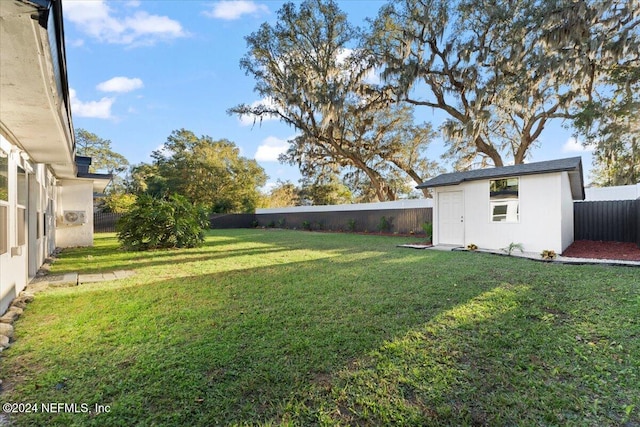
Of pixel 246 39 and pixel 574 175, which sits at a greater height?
pixel 246 39

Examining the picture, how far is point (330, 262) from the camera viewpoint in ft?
20.9

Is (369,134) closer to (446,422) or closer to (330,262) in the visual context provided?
(330,262)

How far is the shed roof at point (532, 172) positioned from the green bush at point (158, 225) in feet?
23.5

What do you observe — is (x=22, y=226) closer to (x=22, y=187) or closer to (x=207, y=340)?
(x=22, y=187)

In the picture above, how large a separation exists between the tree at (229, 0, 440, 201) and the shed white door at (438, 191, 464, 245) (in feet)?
23.3

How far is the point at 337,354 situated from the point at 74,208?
10.7 metres

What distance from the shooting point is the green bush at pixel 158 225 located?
8.41 m

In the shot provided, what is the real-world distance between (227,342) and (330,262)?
3.96 meters

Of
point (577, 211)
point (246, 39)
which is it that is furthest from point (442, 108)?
point (246, 39)

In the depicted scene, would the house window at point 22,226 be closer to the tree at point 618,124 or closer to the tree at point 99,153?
the tree at point 618,124

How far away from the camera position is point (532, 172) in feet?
24.1

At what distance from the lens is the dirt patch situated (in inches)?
→ 262

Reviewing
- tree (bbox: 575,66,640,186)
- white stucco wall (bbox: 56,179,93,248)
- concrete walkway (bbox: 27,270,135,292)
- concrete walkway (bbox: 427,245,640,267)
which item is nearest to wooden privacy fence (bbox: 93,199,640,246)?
concrete walkway (bbox: 427,245,640,267)

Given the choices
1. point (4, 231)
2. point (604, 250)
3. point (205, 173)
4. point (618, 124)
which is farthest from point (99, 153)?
point (618, 124)
